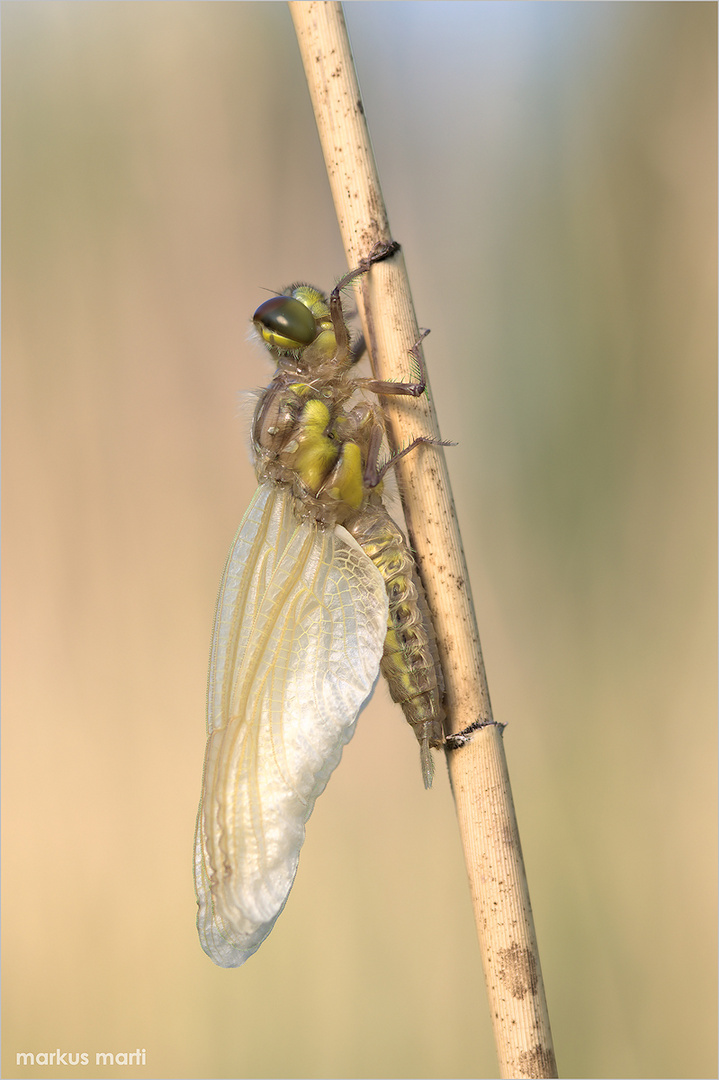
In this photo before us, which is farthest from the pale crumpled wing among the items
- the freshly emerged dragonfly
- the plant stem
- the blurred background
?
the blurred background

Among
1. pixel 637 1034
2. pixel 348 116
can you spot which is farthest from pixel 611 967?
pixel 348 116

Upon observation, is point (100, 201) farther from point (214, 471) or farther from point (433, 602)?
point (433, 602)

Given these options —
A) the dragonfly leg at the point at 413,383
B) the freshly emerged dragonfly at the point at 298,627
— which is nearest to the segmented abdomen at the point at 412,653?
the freshly emerged dragonfly at the point at 298,627

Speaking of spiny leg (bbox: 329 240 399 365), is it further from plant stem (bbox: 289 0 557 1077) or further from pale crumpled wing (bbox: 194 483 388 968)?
pale crumpled wing (bbox: 194 483 388 968)

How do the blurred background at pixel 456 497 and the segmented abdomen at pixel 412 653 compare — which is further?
the blurred background at pixel 456 497

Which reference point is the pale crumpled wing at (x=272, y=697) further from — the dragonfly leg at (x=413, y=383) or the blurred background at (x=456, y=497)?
the blurred background at (x=456, y=497)

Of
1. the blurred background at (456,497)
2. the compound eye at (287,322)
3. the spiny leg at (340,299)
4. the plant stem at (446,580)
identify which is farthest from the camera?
the blurred background at (456,497)

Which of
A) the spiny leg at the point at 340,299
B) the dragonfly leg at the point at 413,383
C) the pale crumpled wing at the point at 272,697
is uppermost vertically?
the spiny leg at the point at 340,299
